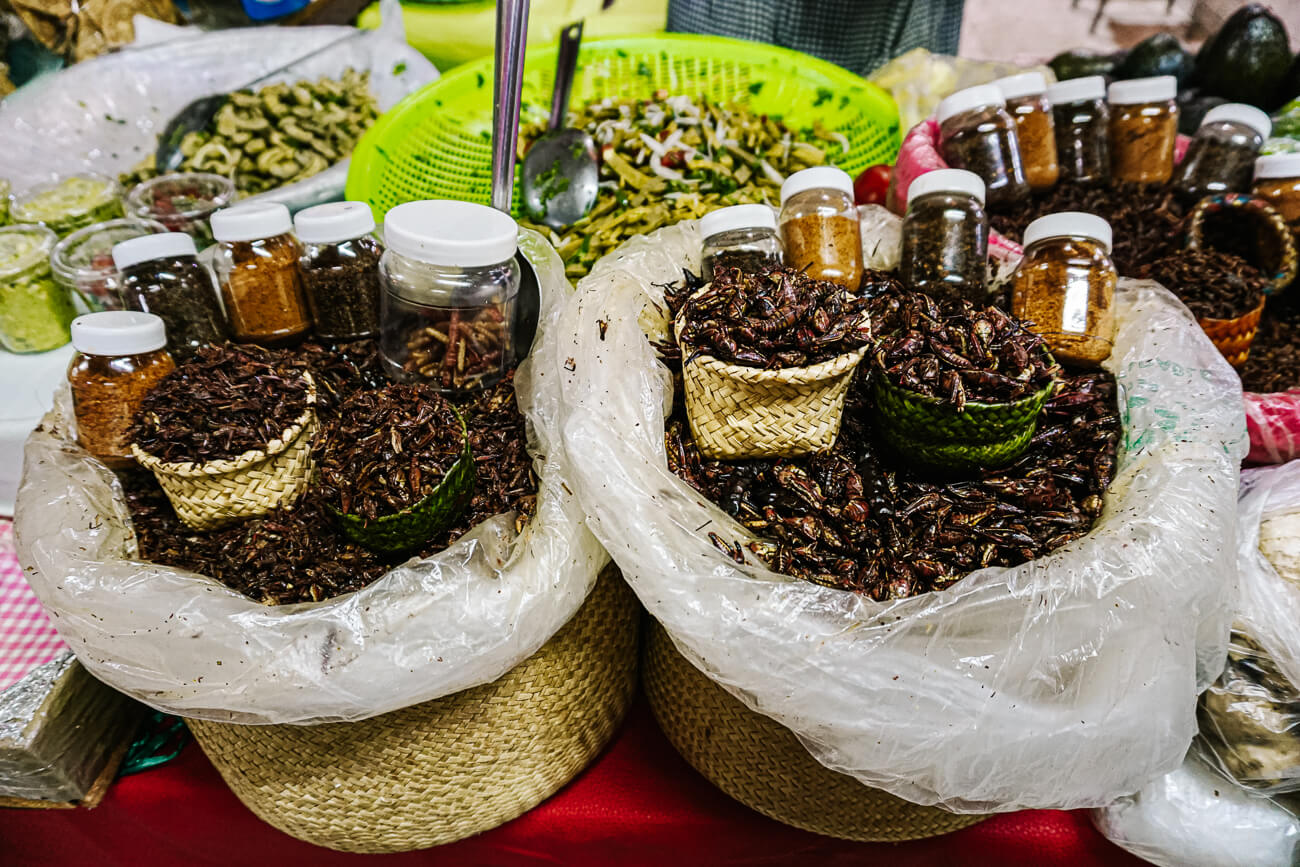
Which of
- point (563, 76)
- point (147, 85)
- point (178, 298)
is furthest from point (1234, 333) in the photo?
point (147, 85)

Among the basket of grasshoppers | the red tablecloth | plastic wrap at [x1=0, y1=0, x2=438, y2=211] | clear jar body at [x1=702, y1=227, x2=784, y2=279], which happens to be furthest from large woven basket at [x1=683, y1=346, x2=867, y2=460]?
plastic wrap at [x1=0, y1=0, x2=438, y2=211]

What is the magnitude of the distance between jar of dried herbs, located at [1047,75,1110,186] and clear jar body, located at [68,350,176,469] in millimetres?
1979

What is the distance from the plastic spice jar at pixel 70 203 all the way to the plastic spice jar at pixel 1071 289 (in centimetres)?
228

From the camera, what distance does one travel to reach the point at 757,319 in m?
1.08

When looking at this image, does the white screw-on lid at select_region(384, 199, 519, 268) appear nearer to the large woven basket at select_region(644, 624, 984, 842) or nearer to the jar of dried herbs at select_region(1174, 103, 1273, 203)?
the large woven basket at select_region(644, 624, 984, 842)

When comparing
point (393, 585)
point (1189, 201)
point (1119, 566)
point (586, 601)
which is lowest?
point (586, 601)

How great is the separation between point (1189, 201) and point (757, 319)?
1363mm

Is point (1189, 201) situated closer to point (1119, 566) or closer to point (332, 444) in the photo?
point (1119, 566)

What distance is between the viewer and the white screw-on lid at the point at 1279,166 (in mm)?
1578

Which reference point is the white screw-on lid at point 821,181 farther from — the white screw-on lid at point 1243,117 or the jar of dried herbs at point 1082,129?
the white screw-on lid at point 1243,117

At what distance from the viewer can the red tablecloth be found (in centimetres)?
122

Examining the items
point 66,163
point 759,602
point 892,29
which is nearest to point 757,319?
point 759,602

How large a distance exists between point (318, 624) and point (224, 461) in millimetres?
310

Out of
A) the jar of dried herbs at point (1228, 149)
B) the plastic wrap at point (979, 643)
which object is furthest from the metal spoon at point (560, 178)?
the jar of dried herbs at point (1228, 149)
